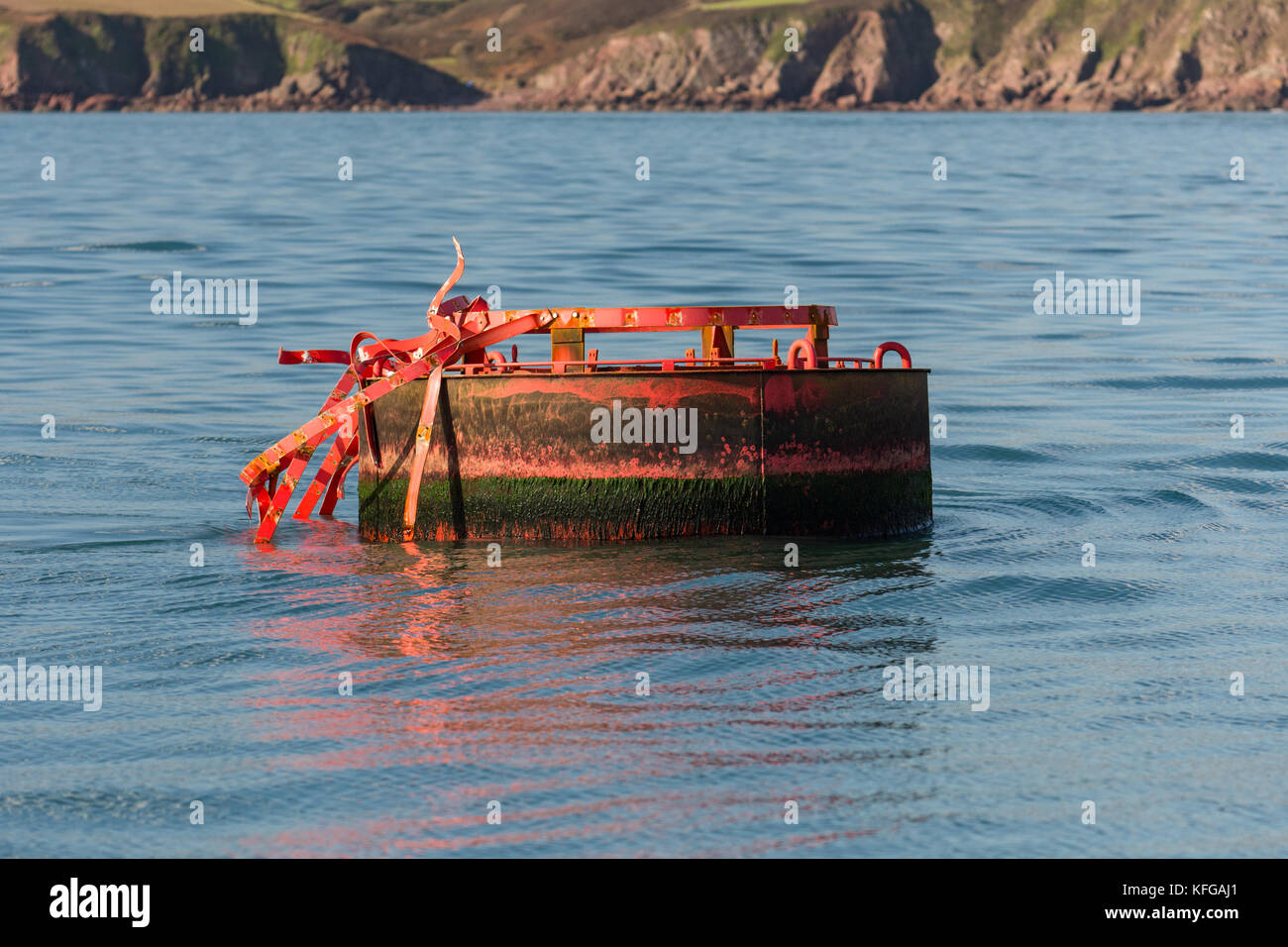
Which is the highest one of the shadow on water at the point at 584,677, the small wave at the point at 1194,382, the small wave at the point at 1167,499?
the small wave at the point at 1194,382

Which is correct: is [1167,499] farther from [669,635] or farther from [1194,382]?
[1194,382]

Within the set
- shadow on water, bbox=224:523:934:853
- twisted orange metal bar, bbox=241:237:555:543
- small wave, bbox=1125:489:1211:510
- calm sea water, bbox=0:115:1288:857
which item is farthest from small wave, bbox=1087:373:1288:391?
twisted orange metal bar, bbox=241:237:555:543

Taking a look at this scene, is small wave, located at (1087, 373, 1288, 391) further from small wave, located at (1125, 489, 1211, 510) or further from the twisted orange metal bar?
the twisted orange metal bar

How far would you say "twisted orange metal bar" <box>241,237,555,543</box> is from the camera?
39.2 ft

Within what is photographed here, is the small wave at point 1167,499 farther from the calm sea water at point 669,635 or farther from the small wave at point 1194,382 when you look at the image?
the small wave at point 1194,382

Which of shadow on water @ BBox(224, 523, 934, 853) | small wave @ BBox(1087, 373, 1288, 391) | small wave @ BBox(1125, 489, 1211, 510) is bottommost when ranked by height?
shadow on water @ BBox(224, 523, 934, 853)

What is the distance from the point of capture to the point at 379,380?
39.5 ft

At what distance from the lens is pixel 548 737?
8.10 metres

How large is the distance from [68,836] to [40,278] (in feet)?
88.6

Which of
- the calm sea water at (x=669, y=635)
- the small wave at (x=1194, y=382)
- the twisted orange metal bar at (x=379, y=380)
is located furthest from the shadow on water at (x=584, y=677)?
the small wave at (x=1194, y=382)

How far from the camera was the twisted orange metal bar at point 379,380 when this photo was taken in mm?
A: 11938

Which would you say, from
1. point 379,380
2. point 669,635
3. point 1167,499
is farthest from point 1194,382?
point 669,635
